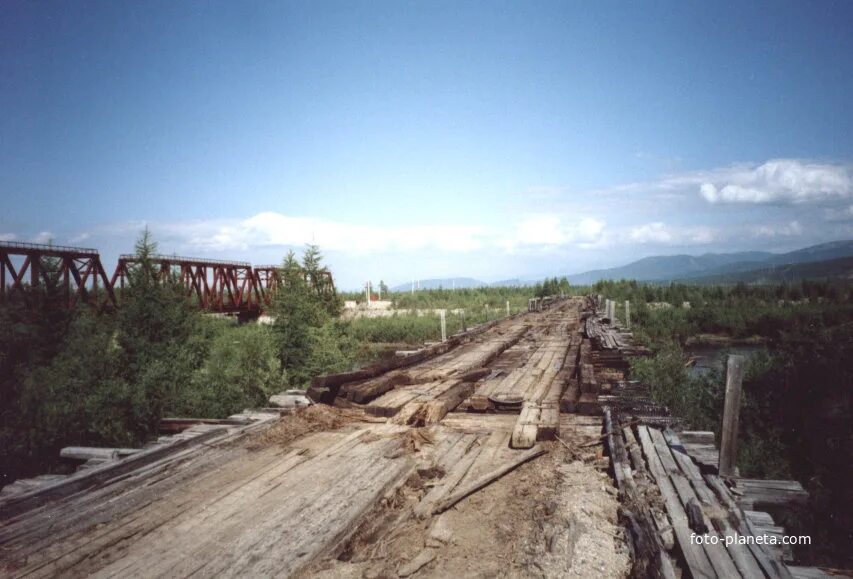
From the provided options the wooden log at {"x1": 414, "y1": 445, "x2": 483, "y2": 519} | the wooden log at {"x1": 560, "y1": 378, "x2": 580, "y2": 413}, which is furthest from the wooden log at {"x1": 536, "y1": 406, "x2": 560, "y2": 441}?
Answer: the wooden log at {"x1": 414, "y1": 445, "x2": 483, "y2": 519}

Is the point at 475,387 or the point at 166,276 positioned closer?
the point at 475,387

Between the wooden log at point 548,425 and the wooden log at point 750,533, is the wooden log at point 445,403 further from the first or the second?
the wooden log at point 750,533

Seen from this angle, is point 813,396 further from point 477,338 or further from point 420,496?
point 420,496

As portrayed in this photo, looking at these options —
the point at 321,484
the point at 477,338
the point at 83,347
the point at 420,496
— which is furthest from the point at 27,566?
the point at 83,347

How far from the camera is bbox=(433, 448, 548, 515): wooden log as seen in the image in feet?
13.4

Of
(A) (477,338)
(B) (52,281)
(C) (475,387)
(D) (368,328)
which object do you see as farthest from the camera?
(D) (368,328)

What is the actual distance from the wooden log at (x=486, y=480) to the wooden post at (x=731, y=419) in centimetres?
185

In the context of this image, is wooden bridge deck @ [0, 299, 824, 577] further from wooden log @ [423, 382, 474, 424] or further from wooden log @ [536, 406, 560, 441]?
wooden log @ [423, 382, 474, 424]

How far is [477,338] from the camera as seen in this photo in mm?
17781

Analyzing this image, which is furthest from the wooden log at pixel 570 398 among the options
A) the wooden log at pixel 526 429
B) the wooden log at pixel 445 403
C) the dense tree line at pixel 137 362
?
the dense tree line at pixel 137 362

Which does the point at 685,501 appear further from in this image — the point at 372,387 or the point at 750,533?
the point at 372,387

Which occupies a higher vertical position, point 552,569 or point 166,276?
point 166,276

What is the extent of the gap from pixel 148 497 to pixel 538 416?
4.86 m

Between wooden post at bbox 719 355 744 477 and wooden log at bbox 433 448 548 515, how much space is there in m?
1.85
